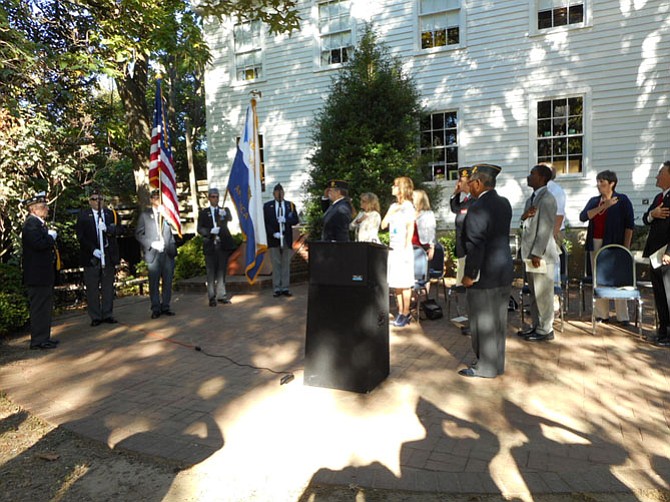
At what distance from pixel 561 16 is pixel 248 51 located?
948cm

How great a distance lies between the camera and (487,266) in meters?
4.94

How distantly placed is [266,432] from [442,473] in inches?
55.6

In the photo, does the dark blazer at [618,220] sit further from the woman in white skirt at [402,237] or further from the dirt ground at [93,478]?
the dirt ground at [93,478]

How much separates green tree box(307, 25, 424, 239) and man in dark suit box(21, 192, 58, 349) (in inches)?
250

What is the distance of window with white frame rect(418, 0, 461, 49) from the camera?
44.8 feet

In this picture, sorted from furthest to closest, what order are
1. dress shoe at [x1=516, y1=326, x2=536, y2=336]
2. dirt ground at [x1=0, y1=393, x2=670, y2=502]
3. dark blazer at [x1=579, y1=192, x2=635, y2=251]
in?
dark blazer at [x1=579, y1=192, x2=635, y2=251]
dress shoe at [x1=516, y1=326, x2=536, y2=336]
dirt ground at [x1=0, y1=393, x2=670, y2=502]

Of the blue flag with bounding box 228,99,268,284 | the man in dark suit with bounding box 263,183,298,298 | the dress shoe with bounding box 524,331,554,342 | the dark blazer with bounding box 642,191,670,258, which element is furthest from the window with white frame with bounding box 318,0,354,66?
the dress shoe with bounding box 524,331,554,342

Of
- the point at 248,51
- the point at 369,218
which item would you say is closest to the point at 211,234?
the point at 369,218

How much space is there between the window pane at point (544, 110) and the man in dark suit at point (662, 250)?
730 cm

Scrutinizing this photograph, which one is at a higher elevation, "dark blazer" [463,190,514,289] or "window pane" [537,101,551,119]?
Answer: "window pane" [537,101,551,119]

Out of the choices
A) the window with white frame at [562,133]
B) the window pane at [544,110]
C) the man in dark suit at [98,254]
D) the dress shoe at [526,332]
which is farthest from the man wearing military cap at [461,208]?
the window pane at [544,110]

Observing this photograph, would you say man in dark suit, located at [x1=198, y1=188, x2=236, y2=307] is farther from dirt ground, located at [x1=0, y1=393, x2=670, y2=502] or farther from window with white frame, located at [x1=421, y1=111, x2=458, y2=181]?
window with white frame, located at [x1=421, y1=111, x2=458, y2=181]

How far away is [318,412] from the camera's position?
170 inches

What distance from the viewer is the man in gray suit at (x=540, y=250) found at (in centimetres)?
598
